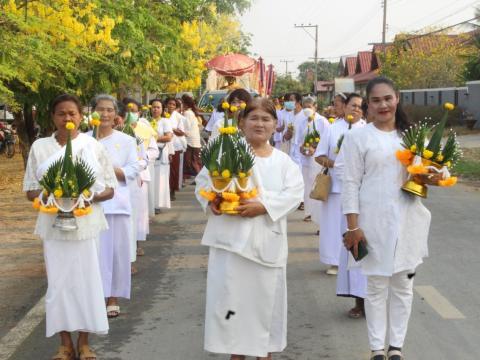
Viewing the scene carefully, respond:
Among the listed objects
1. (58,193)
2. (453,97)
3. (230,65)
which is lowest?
(58,193)

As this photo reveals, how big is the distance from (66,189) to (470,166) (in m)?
19.6

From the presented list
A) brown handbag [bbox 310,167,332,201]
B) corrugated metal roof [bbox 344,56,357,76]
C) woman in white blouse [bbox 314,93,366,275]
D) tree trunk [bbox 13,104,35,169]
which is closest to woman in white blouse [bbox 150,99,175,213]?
tree trunk [bbox 13,104,35,169]

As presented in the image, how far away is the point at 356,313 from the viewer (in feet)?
23.1

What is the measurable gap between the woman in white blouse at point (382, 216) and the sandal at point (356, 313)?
153 cm

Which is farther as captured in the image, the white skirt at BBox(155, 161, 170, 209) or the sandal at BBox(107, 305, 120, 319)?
the white skirt at BBox(155, 161, 170, 209)

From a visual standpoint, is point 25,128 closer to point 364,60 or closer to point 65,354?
point 65,354

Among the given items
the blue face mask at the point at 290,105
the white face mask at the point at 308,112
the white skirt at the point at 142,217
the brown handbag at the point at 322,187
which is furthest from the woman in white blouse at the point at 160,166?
the brown handbag at the point at 322,187

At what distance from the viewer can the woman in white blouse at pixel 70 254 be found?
559 centimetres

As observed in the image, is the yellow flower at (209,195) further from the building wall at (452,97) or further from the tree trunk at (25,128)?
the building wall at (452,97)

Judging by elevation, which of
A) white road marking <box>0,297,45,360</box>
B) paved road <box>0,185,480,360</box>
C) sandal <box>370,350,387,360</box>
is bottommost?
white road marking <box>0,297,45,360</box>

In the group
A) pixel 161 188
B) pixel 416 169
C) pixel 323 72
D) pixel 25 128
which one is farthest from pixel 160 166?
pixel 323 72

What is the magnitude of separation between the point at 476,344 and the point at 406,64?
164 feet

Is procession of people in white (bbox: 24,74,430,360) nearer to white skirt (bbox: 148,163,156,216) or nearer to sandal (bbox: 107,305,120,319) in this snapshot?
sandal (bbox: 107,305,120,319)

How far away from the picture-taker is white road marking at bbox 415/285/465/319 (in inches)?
279
